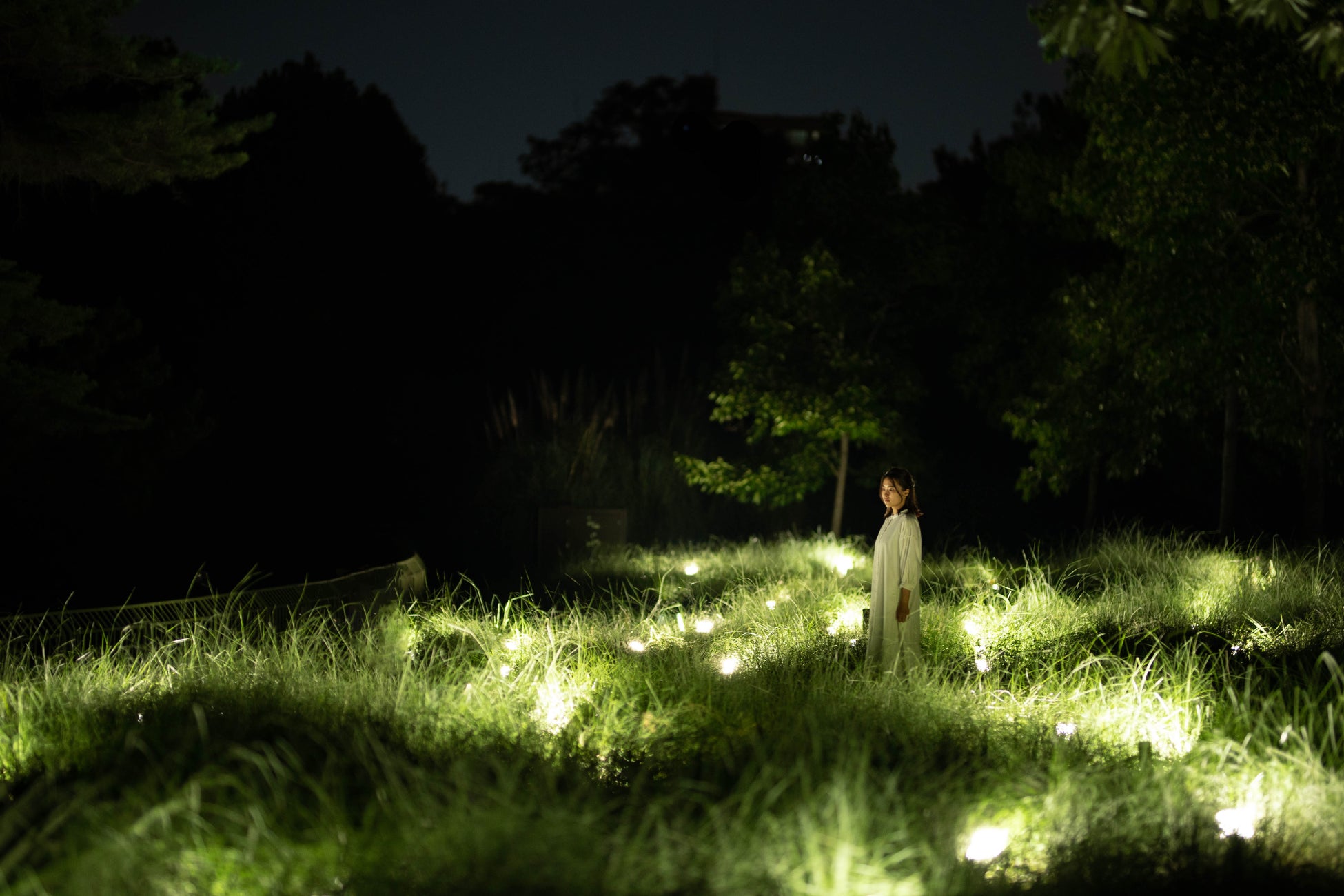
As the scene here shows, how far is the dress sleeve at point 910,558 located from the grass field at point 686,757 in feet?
1.85

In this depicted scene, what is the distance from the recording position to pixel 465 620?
7.57 meters

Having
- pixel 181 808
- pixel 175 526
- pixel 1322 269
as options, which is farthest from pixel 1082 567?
pixel 175 526

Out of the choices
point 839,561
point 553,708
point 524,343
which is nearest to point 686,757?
point 553,708

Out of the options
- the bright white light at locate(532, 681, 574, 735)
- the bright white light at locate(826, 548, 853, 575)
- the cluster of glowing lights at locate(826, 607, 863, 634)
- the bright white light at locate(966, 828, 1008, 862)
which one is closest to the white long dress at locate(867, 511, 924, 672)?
the cluster of glowing lights at locate(826, 607, 863, 634)

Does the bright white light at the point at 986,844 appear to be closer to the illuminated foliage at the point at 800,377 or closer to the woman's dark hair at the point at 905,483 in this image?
the woman's dark hair at the point at 905,483

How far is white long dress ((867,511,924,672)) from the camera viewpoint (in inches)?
247

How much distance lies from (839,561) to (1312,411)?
4535 millimetres

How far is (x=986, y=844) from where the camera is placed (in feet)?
12.0

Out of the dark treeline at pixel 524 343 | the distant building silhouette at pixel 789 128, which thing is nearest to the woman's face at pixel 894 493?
the dark treeline at pixel 524 343

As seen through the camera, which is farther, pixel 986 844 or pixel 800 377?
pixel 800 377

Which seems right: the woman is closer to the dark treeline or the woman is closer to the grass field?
the grass field

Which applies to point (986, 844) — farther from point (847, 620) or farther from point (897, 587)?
point (847, 620)

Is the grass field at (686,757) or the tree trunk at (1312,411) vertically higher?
the tree trunk at (1312,411)

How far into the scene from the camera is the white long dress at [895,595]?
6.27 metres
